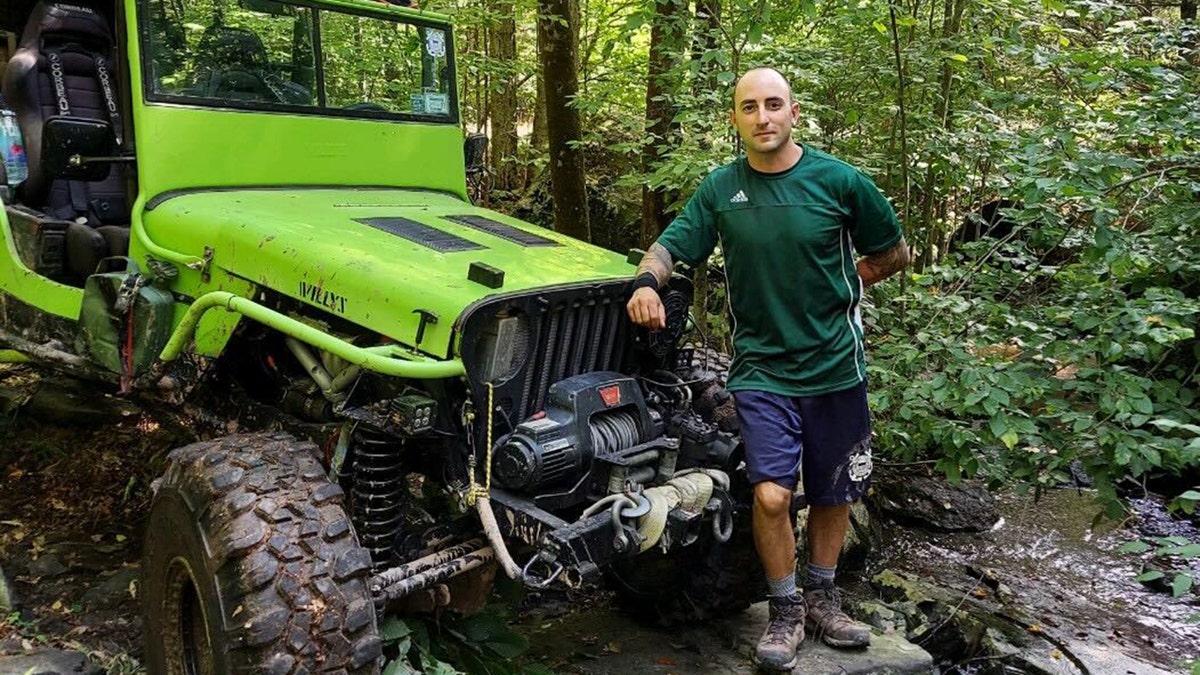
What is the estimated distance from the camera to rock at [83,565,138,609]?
4.07 m

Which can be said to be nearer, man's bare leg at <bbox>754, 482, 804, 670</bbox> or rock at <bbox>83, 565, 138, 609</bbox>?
man's bare leg at <bbox>754, 482, 804, 670</bbox>

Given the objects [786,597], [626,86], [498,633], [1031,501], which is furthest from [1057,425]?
[626,86]

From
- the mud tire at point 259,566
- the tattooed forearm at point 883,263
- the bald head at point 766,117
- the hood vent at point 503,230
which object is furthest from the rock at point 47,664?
the tattooed forearm at point 883,263

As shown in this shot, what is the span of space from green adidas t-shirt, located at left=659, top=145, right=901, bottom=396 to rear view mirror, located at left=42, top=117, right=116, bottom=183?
2.32 m

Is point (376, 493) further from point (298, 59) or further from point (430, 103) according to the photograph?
point (430, 103)

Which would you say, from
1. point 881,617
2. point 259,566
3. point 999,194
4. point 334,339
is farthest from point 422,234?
point 999,194

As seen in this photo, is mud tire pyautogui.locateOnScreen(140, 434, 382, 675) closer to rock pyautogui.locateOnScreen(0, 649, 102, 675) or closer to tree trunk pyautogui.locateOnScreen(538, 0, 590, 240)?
rock pyautogui.locateOnScreen(0, 649, 102, 675)

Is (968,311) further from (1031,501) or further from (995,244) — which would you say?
(1031,501)

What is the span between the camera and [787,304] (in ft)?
10.6

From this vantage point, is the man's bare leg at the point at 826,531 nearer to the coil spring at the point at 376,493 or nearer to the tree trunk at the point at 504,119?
the coil spring at the point at 376,493

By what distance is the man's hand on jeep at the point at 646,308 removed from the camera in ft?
10.7

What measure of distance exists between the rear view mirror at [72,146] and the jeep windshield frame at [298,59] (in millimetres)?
377

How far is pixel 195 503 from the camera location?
9.89 feet

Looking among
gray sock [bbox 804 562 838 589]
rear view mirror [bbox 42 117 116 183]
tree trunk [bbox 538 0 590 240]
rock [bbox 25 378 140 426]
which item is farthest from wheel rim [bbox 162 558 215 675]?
tree trunk [bbox 538 0 590 240]
